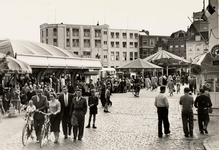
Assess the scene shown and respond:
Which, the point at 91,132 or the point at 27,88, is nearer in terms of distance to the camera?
the point at 91,132

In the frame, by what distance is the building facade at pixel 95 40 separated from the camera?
8050 cm

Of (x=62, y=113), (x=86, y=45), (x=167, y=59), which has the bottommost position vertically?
(x=62, y=113)

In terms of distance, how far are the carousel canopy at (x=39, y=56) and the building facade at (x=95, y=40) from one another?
45275 millimetres

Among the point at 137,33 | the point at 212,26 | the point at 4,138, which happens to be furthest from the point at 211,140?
the point at 137,33

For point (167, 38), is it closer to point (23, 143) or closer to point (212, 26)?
point (212, 26)

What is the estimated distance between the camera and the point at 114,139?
10641 millimetres

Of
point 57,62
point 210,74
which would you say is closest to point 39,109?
point 210,74

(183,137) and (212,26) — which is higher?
(212,26)

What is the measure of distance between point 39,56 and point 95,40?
57642 millimetres

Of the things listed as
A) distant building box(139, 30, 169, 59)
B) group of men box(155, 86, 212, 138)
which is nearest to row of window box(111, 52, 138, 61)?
distant building box(139, 30, 169, 59)

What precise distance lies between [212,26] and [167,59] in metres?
21.9

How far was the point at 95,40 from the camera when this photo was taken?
84938 millimetres

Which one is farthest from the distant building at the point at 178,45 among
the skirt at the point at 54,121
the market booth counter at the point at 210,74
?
the skirt at the point at 54,121

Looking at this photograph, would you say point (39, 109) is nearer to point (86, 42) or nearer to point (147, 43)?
point (86, 42)
